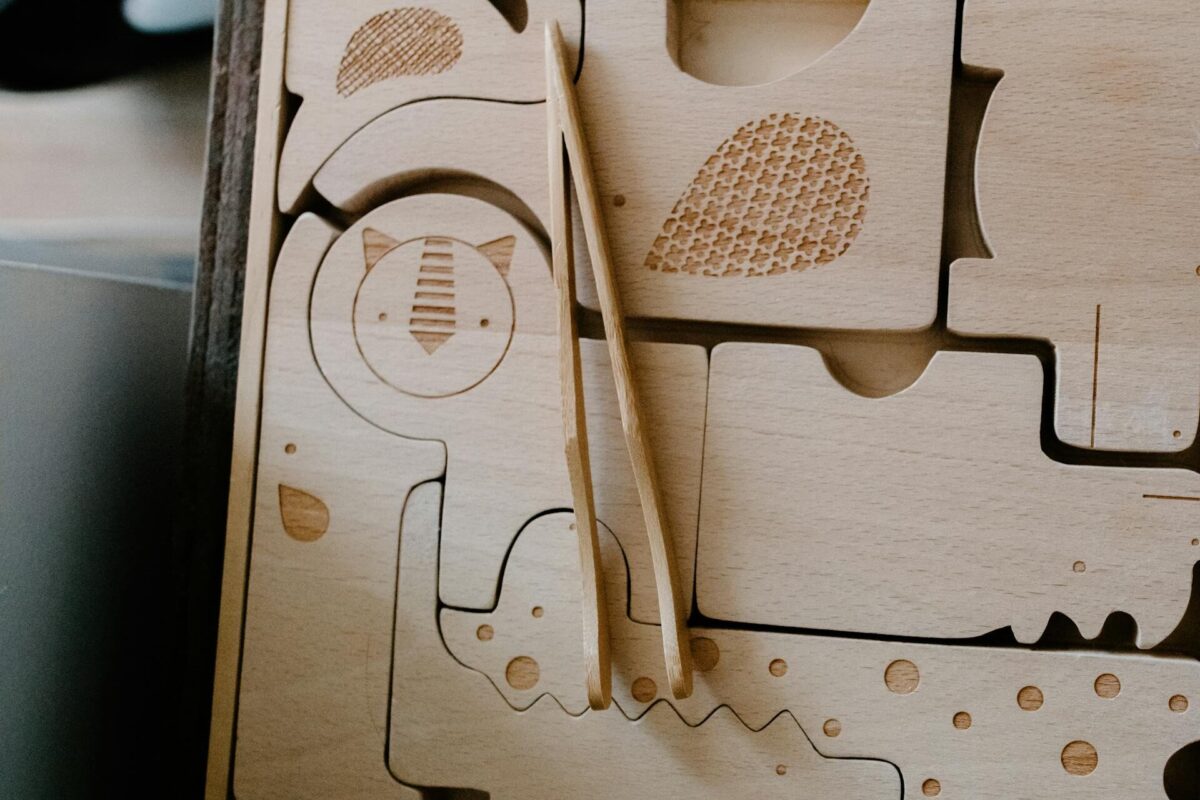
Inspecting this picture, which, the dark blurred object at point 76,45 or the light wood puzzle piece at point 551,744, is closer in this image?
the light wood puzzle piece at point 551,744

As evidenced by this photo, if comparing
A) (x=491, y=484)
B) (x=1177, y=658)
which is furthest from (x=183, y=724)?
(x=1177, y=658)

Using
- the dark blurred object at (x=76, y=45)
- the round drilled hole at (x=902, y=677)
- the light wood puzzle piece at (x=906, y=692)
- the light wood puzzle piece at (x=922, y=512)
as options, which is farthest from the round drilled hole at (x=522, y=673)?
the dark blurred object at (x=76, y=45)

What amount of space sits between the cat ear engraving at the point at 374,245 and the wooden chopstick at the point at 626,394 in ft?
0.41

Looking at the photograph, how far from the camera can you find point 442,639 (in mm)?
615

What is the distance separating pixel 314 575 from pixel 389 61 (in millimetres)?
356

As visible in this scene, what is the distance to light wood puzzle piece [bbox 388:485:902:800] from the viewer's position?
1.92 feet

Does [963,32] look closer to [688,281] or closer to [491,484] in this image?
[688,281]

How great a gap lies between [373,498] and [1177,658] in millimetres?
525

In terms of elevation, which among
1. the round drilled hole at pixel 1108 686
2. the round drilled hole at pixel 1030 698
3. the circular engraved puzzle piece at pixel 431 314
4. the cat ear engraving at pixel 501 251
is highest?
the cat ear engraving at pixel 501 251

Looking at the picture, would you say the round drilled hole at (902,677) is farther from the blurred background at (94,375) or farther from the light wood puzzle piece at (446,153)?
the blurred background at (94,375)

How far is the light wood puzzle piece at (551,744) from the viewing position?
1.92 feet

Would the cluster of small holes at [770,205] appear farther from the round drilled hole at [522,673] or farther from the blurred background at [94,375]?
the blurred background at [94,375]

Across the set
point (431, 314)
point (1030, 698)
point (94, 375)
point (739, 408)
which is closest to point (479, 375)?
point (431, 314)

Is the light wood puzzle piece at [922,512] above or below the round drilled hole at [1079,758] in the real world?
above
